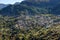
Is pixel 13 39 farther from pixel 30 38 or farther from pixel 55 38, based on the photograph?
pixel 55 38

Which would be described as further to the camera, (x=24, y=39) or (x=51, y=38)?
(x=24, y=39)

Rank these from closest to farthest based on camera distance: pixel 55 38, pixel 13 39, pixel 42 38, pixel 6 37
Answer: pixel 55 38 < pixel 42 38 < pixel 13 39 < pixel 6 37

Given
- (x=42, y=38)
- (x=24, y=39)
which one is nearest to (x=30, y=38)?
(x=24, y=39)

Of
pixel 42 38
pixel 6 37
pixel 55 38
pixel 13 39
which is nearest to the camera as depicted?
pixel 55 38

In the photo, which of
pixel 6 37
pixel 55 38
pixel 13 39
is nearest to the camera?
pixel 55 38

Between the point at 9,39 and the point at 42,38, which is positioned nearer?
the point at 42,38

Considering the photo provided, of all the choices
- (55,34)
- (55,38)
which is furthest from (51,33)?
(55,38)

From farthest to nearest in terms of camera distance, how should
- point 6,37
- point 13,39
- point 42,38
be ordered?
point 6,37 → point 13,39 → point 42,38

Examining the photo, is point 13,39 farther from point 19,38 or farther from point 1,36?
point 1,36
